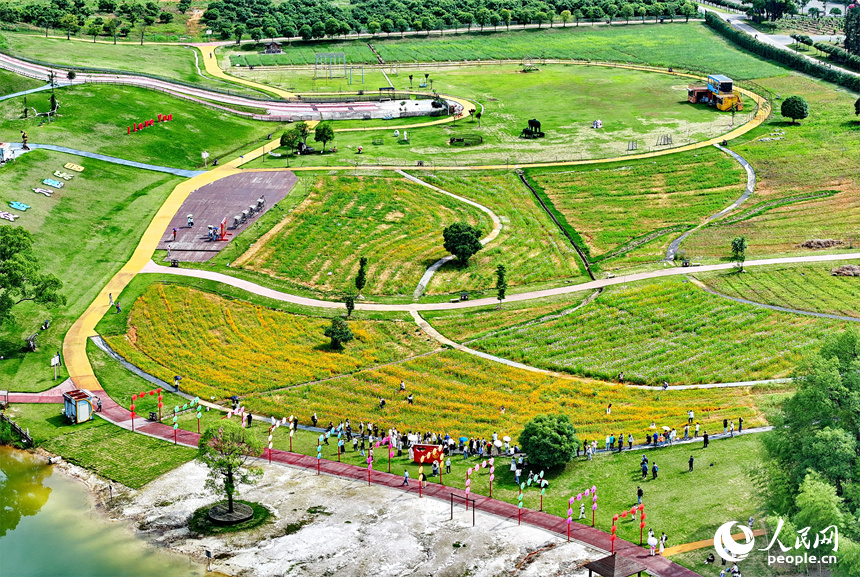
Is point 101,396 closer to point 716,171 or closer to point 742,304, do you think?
point 742,304

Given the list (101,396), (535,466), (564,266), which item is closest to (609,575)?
(535,466)

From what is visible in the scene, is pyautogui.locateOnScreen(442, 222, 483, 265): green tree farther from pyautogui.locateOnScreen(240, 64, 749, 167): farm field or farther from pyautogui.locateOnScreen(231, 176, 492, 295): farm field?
pyautogui.locateOnScreen(240, 64, 749, 167): farm field

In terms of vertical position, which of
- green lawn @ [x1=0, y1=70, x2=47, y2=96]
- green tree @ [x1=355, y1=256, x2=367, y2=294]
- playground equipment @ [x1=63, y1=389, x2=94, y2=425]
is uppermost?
green lawn @ [x1=0, y1=70, x2=47, y2=96]

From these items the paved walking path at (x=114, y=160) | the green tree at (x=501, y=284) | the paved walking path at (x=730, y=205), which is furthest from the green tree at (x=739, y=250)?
the paved walking path at (x=114, y=160)

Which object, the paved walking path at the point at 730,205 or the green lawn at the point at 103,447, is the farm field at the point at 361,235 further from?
the green lawn at the point at 103,447

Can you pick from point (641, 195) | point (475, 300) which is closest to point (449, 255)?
point (475, 300)

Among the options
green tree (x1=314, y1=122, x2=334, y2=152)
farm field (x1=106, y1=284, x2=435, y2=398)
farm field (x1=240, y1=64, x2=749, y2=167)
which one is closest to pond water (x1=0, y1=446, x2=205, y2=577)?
farm field (x1=106, y1=284, x2=435, y2=398)
